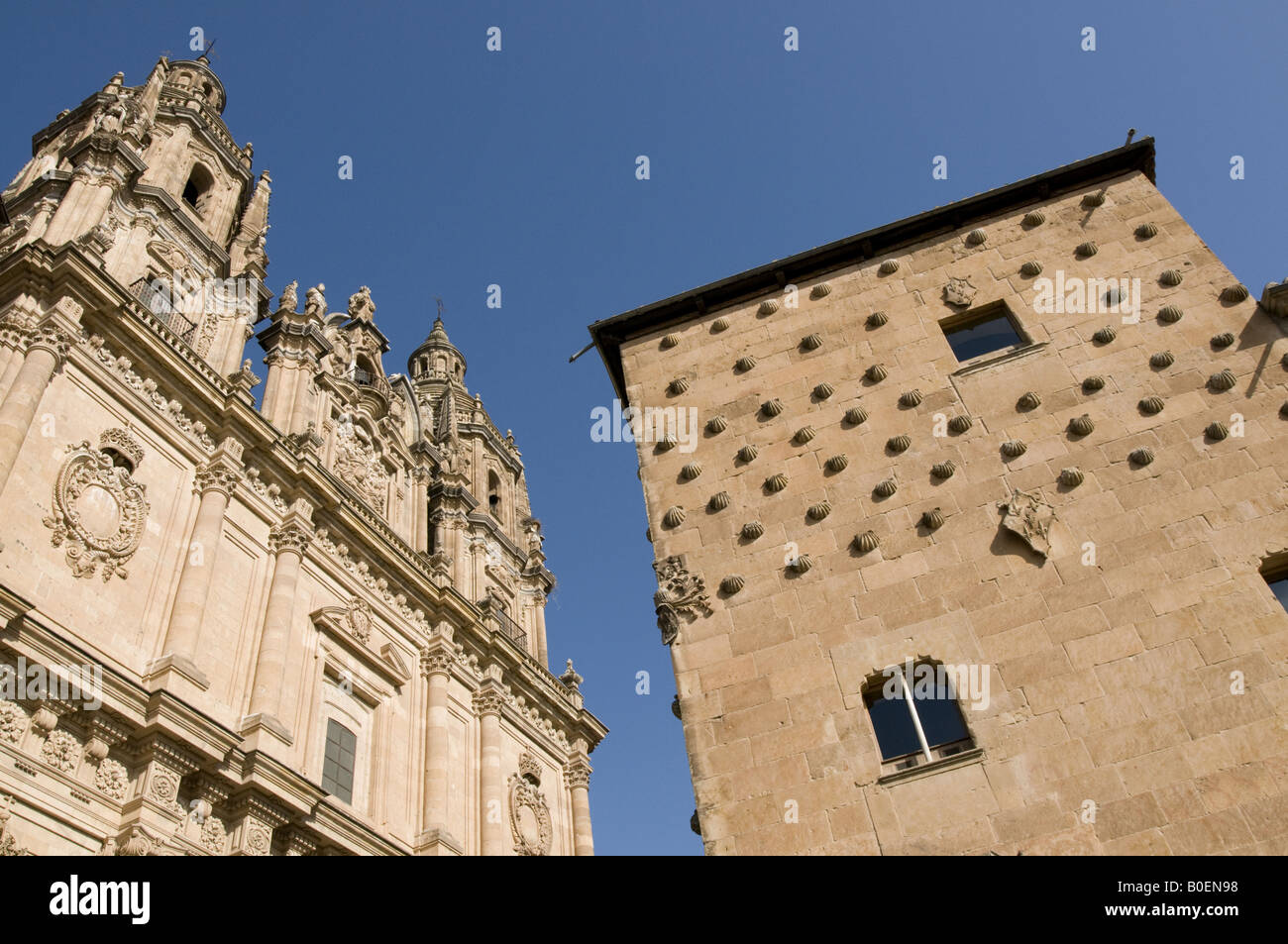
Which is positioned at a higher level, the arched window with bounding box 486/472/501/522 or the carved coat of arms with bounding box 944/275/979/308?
the arched window with bounding box 486/472/501/522

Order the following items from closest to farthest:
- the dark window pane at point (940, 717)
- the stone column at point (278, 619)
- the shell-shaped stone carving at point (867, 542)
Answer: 1. the dark window pane at point (940, 717)
2. the shell-shaped stone carving at point (867, 542)
3. the stone column at point (278, 619)

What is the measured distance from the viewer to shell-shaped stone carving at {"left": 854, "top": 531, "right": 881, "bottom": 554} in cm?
890

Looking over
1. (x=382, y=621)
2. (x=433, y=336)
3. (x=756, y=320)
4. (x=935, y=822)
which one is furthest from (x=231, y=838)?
(x=433, y=336)

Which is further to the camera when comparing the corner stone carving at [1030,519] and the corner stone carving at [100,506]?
the corner stone carving at [100,506]

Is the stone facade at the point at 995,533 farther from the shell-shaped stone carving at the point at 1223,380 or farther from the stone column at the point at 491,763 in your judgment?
the stone column at the point at 491,763

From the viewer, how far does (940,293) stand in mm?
10859

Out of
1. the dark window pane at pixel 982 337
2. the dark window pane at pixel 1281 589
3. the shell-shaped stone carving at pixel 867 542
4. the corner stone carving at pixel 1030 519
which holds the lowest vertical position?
the dark window pane at pixel 1281 589

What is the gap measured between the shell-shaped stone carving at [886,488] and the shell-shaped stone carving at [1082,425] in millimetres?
1649

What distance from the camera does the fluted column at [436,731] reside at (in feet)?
73.9

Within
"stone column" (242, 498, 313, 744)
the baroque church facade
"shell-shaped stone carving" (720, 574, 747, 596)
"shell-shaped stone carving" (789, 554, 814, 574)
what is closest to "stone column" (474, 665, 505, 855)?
the baroque church facade

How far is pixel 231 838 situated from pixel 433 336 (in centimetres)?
2916

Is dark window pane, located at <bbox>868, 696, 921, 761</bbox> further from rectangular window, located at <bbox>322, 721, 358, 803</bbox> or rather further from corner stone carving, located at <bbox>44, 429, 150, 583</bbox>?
rectangular window, located at <bbox>322, 721, 358, 803</bbox>

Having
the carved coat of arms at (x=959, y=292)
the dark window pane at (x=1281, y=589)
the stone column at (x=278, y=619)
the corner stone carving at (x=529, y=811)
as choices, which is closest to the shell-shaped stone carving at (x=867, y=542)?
the dark window pane at (x=1281, y=589)

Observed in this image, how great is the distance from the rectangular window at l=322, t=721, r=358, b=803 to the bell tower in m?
9.12
